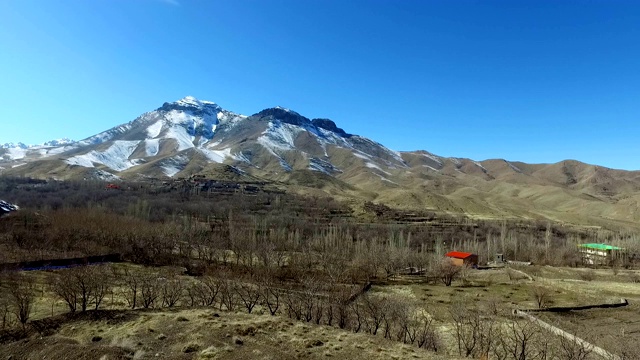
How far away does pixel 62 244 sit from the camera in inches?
2805

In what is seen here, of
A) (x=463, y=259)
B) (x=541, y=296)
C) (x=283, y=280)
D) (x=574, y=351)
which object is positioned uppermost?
(x=574, y=351)

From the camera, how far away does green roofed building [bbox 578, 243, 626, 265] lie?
108125 mm

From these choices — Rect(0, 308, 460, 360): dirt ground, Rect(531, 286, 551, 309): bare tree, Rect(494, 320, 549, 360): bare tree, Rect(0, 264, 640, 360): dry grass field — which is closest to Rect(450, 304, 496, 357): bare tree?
Rect(494, 320, 549, 360): bare tree

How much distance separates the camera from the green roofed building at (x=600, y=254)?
355 feet

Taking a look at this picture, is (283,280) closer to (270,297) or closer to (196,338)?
(270,297)

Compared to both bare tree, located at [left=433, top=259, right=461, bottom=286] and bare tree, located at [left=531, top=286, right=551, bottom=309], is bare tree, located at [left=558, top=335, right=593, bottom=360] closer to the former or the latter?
bare tree, located at [left=531, top=286, right=551, bottom=309]

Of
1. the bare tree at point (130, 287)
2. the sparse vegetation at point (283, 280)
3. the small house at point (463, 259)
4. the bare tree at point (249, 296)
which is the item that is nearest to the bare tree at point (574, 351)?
the sparse vegetation at point (283, 280)

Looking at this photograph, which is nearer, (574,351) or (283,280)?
(574,351)

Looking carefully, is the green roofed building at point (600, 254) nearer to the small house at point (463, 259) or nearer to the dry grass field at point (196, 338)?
the small house at point (463, 259)

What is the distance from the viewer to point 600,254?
371 feet

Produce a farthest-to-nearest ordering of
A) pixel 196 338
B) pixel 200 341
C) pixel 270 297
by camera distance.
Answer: pixel 270 297
pixel 196 338
pixel 200 341

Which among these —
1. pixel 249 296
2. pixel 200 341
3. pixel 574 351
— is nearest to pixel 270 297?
pixel 249 296

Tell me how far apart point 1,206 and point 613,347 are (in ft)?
415

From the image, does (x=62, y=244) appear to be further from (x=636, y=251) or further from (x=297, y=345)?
(x=636, y=251)
